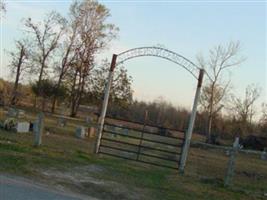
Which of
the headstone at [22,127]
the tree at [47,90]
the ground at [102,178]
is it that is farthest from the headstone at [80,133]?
the tree at [47,90]

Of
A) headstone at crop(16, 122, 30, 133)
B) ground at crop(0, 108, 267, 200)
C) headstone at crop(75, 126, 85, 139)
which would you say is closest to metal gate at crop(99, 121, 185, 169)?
ground at crop(0, 108, 267, 200)

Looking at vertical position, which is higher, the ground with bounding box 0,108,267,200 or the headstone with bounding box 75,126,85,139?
the headstone with bounding box 75,126,85,139

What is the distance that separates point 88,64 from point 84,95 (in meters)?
4.46

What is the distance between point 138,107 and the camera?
252 ft

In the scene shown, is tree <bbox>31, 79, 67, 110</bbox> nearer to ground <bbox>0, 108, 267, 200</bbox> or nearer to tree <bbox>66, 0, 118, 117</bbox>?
→ tree <bbox>66, 0, 118, 117</bbox>

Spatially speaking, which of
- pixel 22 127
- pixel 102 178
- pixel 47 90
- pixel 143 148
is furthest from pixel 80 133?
pixel 47 90

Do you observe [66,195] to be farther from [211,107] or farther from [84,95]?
[84,95]

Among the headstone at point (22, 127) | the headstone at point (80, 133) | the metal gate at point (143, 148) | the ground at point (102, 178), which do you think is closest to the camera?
the ground at point (102, 178)

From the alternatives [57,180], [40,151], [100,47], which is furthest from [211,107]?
[57,180]

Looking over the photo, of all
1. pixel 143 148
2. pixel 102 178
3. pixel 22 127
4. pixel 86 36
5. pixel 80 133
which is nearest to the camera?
pixel 102 178

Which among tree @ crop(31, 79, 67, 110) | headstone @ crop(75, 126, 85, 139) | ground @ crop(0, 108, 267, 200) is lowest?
ground @ crop(0, 108, 267, 200)

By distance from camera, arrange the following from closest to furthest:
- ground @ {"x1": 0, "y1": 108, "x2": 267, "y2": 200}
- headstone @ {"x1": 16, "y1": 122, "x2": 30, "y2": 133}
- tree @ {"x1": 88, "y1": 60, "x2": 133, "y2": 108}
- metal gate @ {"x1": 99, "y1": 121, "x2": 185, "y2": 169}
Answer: ground @ {"x1": 0, "y1": 108, "x2": 267, "y2": 200} → metal gate @ {"x1": 99, "y1": 121, "x2": 185, "y2": 169} → headstone @ {"x1": 16, "y1": 122, "x2": 30, "y2": 133} → tree @ {"x1": 88, "y1": 60, "x2": 133, "y2": 108}

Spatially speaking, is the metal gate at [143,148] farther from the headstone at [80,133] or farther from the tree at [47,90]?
the tree at [47,90]

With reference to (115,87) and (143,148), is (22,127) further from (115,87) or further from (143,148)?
(115,87)
